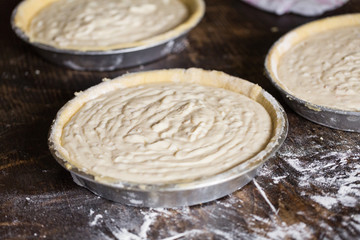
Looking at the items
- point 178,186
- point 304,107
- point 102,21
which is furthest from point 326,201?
point 102,21

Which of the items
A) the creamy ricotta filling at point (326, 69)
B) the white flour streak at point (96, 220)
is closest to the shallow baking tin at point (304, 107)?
the creamy ricotta filling at point (326, 69)

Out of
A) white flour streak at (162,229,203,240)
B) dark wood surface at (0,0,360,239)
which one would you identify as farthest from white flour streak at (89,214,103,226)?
white flour streak at (162,229,203,240)

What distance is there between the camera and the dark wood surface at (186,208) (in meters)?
1.69

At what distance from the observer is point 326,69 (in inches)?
91.3

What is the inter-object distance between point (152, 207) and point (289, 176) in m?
0.57

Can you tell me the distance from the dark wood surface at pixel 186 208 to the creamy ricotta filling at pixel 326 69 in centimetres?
14

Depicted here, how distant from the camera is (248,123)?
196 centimetres

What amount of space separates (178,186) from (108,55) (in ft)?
3.90

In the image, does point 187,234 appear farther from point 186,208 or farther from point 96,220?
point 96,220

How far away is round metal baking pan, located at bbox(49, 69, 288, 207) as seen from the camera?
5.29 ft

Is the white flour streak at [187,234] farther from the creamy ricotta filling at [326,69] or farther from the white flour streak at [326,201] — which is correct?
the creamy ricotta filling at [326,69]

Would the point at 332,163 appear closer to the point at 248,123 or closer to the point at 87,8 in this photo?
the point at 248,123

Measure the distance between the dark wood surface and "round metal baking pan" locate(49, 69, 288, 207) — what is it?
6 centimetres

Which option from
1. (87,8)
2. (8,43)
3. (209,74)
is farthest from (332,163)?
(8,43)
